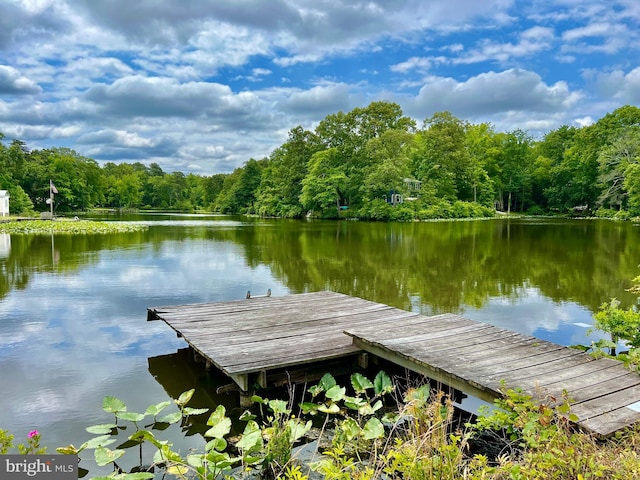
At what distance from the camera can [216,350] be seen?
5.50 metres

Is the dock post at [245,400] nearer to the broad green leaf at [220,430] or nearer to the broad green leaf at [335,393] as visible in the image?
the broad green leaf at [335,393]

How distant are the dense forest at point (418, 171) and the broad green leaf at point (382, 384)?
131 ft

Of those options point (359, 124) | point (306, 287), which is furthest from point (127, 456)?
point (359, 124)

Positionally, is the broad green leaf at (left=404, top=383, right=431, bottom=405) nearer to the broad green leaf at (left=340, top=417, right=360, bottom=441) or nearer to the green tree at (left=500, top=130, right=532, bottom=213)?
the broad green leaf at (left=340, top=417, right=360, bottom=441)

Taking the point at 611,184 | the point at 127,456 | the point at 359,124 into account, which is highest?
the point at 359,124

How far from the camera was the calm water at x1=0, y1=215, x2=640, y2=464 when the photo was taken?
19.0ft

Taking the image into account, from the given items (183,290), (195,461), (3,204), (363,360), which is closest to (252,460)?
(195,461)

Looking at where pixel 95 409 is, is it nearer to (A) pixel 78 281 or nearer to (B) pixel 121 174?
(A) pixel 78 281

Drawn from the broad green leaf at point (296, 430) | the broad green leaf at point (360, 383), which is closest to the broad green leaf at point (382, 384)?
the broad green leaf at point (360, 383)

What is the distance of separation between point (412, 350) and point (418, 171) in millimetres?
49969

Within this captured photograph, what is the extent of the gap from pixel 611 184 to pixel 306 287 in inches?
1771

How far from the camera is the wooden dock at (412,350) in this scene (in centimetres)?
399

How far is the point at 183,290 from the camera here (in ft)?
38.0

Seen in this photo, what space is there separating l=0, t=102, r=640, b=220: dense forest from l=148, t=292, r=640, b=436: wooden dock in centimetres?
3844
